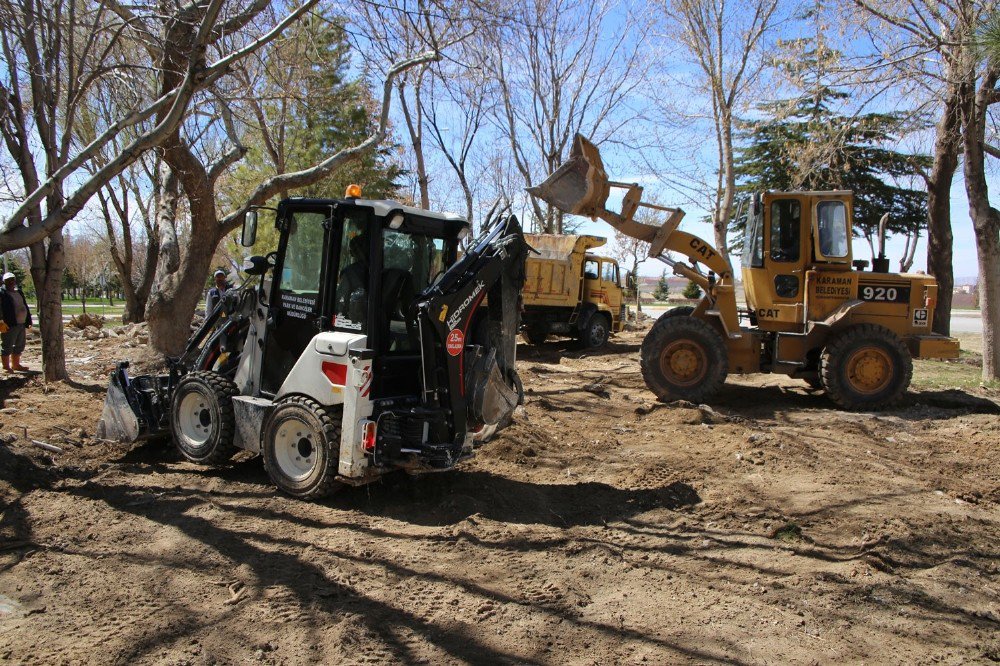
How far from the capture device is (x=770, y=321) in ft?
32.6

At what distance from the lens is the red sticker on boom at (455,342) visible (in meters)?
5.13

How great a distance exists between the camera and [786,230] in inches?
385

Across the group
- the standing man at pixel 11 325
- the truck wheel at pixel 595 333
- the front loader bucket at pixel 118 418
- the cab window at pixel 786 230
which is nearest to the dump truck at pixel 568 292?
the truck wheel at pixel 595 333

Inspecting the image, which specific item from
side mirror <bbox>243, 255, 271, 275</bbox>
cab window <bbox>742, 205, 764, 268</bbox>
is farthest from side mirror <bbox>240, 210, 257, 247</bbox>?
cab window <bbox>742, 205, 764, 268</bbox>

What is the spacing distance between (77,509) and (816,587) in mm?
5190

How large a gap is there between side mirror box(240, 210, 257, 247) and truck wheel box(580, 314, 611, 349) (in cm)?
1276

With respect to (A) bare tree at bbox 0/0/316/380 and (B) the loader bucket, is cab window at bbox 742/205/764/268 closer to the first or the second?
(B) the loader bucket

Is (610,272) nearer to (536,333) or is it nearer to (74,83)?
(536,333)

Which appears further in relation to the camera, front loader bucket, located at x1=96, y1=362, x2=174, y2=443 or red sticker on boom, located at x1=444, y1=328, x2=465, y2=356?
front loader bucket, located at x1=96, y1=362, x2=174, y2=443

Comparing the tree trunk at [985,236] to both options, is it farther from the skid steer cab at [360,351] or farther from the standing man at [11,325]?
the standing man at [11,325]

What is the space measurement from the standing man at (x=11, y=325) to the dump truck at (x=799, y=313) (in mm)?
9438

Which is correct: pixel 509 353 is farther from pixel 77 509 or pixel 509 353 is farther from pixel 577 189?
pixel 577 189

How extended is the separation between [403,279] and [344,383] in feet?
3.30

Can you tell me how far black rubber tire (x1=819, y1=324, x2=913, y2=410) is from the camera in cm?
932
